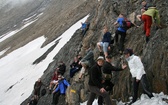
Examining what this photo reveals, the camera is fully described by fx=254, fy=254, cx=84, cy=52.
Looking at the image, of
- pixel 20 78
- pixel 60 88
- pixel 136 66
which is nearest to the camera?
pixel 136 66

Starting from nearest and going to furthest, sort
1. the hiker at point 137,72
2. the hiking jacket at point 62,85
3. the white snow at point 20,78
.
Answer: the hiker at point 137,72
the hiking jacket at point 62,85
the white snow at point 20,78

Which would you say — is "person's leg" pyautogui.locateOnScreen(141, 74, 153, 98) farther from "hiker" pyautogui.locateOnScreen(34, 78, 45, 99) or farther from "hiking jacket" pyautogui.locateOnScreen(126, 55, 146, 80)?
"hiker" pyautogui.locateOnScreen(34, 78, 45, 99)

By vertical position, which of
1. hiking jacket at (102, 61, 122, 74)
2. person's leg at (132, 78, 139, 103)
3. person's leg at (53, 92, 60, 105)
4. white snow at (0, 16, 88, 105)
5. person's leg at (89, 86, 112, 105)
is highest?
hiking jacket at (102, 61, 122, 74)

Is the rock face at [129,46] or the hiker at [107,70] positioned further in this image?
the rock face at [129,46]

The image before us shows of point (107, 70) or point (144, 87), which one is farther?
point (107, 70)

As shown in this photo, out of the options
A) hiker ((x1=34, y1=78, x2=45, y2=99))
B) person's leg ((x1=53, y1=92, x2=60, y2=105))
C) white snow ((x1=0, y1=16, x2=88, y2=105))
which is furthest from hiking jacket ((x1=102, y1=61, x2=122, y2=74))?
white snow ((x1=0, y1=16, x2=88, y2=105))

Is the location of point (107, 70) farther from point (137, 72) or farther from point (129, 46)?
point (129, 46)

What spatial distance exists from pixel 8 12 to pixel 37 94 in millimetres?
146241

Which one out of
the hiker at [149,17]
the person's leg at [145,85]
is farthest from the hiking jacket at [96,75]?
the hiker at [149,17]

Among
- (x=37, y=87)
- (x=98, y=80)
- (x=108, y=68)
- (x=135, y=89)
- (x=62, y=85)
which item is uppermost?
(x=108, y=68)

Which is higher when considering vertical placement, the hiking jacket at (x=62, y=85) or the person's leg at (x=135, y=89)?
the person's leg at (x=135, y=89)

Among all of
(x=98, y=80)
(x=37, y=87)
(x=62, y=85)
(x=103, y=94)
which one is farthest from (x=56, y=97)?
(x=103, y=94)

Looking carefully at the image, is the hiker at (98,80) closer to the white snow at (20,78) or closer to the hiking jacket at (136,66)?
the hiking jacket at (136,66)

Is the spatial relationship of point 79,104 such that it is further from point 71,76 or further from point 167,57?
point 167,57
